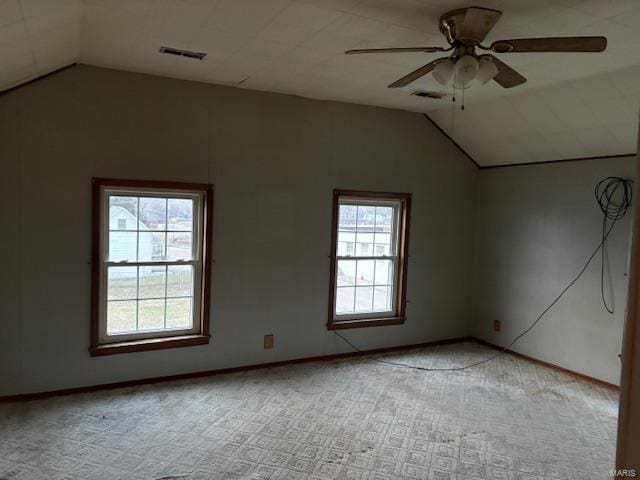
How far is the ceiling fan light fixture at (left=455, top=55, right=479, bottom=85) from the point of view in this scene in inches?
96.8

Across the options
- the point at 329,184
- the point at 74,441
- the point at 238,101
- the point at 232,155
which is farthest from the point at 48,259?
the point at 329,184

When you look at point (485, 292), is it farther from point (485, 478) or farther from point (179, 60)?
point (179, 60)

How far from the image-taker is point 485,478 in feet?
9.32

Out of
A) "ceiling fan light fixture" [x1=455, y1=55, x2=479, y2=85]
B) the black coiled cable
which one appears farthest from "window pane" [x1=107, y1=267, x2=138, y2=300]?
the black coiled cable

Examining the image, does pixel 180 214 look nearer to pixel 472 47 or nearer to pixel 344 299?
pixel 344 299

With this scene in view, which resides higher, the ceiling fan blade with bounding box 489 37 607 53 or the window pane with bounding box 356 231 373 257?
the ceiling fan blade with bounding box 489 37 607 53

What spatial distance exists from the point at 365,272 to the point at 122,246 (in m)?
2.52

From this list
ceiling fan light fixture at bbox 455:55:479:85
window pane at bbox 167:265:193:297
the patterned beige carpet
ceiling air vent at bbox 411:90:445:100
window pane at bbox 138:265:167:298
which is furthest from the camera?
ceiling air vent at bbox 411:90:445:100

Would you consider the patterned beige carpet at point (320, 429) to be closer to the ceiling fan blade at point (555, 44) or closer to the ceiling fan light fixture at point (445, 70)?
the ceiling fan light fixture at point (445, 70)

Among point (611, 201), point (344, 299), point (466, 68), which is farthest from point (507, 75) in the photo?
point (344, 299)

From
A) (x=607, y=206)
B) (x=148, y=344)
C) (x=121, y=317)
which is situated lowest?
(x=148, y=344)

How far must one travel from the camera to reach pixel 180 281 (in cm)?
425

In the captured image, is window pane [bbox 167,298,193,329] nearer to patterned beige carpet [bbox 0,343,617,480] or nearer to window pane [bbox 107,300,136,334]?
window pane [bbox 107,300,136,334]

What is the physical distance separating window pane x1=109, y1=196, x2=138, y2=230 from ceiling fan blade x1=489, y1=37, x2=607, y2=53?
3048mm
